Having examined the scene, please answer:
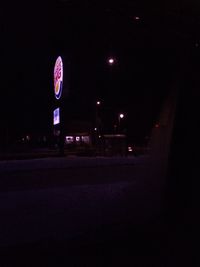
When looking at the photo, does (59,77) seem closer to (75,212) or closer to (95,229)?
(75,212)

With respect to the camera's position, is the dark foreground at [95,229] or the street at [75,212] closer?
the dark foreground at [95,229]

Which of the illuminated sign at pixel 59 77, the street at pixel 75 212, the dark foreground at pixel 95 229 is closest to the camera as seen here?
the dark foreground at pixel 95 229

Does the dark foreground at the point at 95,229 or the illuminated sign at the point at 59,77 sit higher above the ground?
the illuminated sign at the point at 59,77

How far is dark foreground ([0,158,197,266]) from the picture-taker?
215 inches

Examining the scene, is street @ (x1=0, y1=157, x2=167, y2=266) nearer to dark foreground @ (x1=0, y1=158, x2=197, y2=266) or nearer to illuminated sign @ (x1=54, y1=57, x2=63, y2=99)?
dark foreground @ (x1=0, y1=158, x2=197, y2=266)

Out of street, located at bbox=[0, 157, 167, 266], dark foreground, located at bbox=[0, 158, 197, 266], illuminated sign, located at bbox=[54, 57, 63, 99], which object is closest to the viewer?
dark foreground, located at bbox=[0, 158, 197, 266]

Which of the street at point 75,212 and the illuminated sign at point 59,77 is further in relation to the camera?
the illuminated sign at point 59,77

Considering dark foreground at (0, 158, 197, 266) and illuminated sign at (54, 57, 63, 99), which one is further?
illuminated sign at (54, 57, 63, 99)

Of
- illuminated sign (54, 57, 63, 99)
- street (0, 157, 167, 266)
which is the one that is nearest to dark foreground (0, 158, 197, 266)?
street (0, 157, 167, 266)

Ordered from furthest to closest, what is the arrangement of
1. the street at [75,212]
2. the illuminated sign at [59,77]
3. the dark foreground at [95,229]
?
the illuminated sign at [59,77]
the street at [75,212]
the dark foreground at [95,229]

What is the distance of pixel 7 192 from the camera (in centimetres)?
1216

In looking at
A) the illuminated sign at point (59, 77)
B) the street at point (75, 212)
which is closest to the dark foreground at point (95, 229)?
the street at point (75, 212)

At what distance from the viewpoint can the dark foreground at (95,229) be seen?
5465 millimetres

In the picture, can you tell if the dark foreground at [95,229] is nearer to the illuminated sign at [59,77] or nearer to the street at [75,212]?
the street at [75,212]
